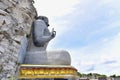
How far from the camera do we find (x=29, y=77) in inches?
223

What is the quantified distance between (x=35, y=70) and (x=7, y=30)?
4.18ft

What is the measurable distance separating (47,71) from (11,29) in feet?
4.86

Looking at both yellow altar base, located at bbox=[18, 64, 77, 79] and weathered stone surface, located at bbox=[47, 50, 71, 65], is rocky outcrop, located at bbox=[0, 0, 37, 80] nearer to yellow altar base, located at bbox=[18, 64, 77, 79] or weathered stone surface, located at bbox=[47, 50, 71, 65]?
yellow altar base, located at bbox=[18, 64, 77, 79]

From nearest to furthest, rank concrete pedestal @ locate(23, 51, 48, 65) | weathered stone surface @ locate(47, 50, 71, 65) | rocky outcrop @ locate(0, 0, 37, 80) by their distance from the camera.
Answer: rocky outcrop @ locate(0, 0, 37, 80) < weathered stone surface @ locate(47, 50, 71, 65) < concrete pedestal @ locate(23, 51, 48, 65)

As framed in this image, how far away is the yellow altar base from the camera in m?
5.64

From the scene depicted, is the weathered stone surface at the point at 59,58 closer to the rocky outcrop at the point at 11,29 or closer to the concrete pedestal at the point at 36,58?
the concrete pedestal at the point at 36,58

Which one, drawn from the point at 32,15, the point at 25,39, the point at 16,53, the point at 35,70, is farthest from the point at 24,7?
the point at 35,70

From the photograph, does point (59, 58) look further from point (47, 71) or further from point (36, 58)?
point (36, 58)

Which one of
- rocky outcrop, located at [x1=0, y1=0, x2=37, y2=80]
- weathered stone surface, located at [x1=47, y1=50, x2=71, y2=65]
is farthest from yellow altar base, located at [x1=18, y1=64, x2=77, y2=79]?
rocky outcrop, located at [x1=0, y1=0, x2=37, y2=80]

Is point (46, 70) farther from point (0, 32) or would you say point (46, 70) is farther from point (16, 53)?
point (0, 32)

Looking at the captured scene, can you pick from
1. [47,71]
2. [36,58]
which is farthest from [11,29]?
[47,71]

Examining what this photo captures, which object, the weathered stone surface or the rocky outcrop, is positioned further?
the weathered stone surface

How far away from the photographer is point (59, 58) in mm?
5938

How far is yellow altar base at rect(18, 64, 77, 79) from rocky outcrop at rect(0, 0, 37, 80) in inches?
13.6
